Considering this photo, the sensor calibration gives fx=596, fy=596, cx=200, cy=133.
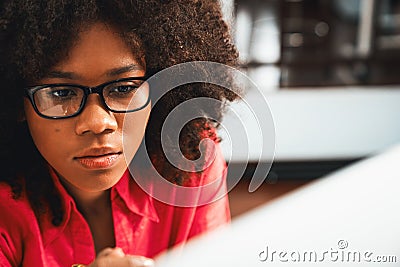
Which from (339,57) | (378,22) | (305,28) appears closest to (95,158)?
(339,57)

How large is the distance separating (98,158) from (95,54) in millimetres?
80

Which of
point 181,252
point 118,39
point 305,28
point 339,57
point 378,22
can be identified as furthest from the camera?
point 305,28

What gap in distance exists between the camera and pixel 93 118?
42 centimetres

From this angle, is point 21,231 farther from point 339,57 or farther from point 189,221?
point 339,57

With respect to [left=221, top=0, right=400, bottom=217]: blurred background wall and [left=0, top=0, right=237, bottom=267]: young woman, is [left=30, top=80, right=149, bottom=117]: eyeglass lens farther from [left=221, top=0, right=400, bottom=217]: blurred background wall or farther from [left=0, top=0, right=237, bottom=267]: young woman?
[left=221, top=0, right=400, bottom=217]: blurred background wall

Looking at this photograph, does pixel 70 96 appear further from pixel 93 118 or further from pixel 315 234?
pixel 315 234

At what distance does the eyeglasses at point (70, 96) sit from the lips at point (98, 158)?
32 millimetres

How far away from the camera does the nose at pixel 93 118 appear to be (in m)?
0.42

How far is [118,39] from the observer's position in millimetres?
423

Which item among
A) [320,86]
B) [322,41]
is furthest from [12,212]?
[322,41]

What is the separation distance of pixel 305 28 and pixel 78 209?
2.30m

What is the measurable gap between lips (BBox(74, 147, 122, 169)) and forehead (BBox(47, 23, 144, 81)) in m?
0.06

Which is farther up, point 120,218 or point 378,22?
point 378,22

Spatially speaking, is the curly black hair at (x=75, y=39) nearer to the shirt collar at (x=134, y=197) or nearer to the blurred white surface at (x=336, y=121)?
the shirt collar at (x=134, y=197)
